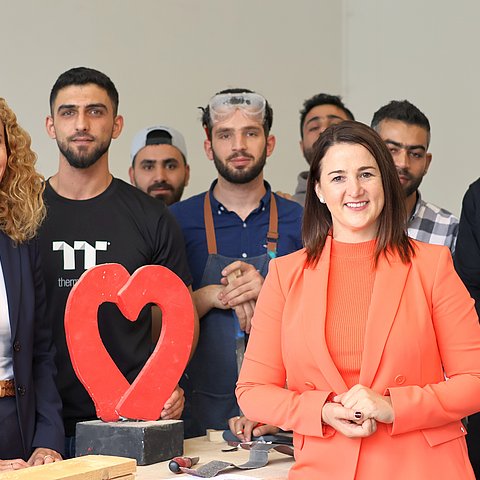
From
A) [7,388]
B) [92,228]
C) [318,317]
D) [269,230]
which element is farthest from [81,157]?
[318,317]

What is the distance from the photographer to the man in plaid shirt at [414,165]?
3648mm

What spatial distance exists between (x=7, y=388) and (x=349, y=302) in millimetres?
978

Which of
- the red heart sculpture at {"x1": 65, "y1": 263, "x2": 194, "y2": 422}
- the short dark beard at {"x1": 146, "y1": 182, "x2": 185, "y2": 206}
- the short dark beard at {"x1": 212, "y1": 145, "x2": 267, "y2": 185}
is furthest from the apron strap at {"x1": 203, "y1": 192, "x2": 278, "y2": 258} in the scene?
the short dark beard at {"x1": 146, "y1": 182, "x2": 185, "y2": 206}

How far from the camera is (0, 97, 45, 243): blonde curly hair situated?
2.71 metres

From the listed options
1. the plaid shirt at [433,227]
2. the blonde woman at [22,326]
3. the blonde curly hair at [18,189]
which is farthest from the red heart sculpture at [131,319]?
the plaid shirt at [433,227]

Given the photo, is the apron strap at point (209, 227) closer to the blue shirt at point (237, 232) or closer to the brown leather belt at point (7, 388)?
the blue shirt at point (237, 232)

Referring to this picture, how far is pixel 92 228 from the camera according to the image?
10.3ft

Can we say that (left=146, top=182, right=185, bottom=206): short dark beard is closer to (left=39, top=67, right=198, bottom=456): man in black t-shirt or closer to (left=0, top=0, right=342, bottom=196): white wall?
(left=0, top=0, right=342, bottom=196): white wall

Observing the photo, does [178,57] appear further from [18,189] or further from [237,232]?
[18,189]

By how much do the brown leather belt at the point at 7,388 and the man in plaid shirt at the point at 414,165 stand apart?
1692 mm

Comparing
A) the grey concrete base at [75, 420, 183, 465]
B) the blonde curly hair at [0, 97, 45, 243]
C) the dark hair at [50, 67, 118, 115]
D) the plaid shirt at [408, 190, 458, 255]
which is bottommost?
the grey concrete base at [75, 420, 183, 465]

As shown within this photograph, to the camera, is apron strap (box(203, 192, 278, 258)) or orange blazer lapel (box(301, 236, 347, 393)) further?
apron strap (box(203, 192, 278, 258))

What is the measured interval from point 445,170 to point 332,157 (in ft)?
13.2

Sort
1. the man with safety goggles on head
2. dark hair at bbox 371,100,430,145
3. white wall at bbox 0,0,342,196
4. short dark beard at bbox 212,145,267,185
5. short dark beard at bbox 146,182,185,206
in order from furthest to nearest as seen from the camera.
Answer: white wall at bbox 0,0,342,196 → short dark beard at bbox 146,182,185,206 → dark hair at bbox 371,100,430,145 → short dark beard at bbox 212,145,267,185 → the man with safety goggles on head
